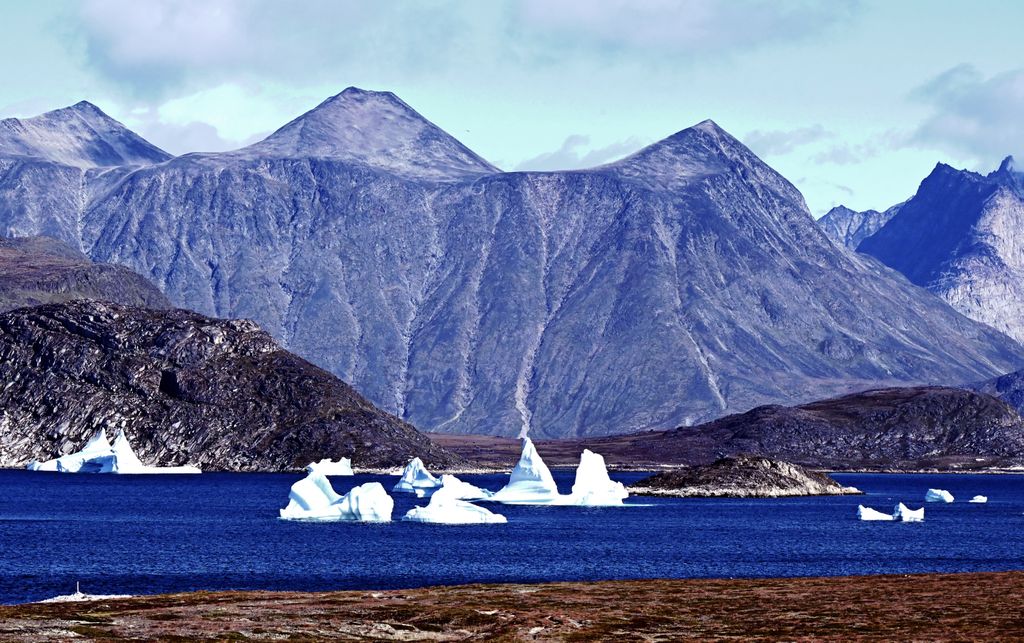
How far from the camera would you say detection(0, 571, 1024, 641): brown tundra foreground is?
222 feet

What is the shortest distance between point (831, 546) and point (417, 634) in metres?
83.2

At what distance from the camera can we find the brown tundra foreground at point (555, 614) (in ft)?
222

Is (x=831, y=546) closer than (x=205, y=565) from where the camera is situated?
No

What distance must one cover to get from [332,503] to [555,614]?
97.4m

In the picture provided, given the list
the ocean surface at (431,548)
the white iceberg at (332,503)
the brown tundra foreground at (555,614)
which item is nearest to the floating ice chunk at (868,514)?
the ocean surface at (431,548)

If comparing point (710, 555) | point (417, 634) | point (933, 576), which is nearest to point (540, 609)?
point (417, 634)

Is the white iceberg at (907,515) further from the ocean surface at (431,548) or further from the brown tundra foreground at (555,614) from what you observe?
the brown tundra foreground at (555,614)

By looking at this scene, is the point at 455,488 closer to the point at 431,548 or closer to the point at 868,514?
the point at 431,548

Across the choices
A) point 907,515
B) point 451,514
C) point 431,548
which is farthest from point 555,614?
point 907,515

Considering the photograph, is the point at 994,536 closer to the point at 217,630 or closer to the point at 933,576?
the point at 933,576

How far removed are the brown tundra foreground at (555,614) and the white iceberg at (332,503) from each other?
73.6 m

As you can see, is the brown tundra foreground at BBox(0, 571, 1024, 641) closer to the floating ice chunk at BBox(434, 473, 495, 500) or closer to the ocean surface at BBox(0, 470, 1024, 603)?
the ocean surface at BBox(0, 470, 1024, 603)

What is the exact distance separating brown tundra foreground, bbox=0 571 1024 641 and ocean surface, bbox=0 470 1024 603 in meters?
21.2

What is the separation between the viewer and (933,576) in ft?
322
